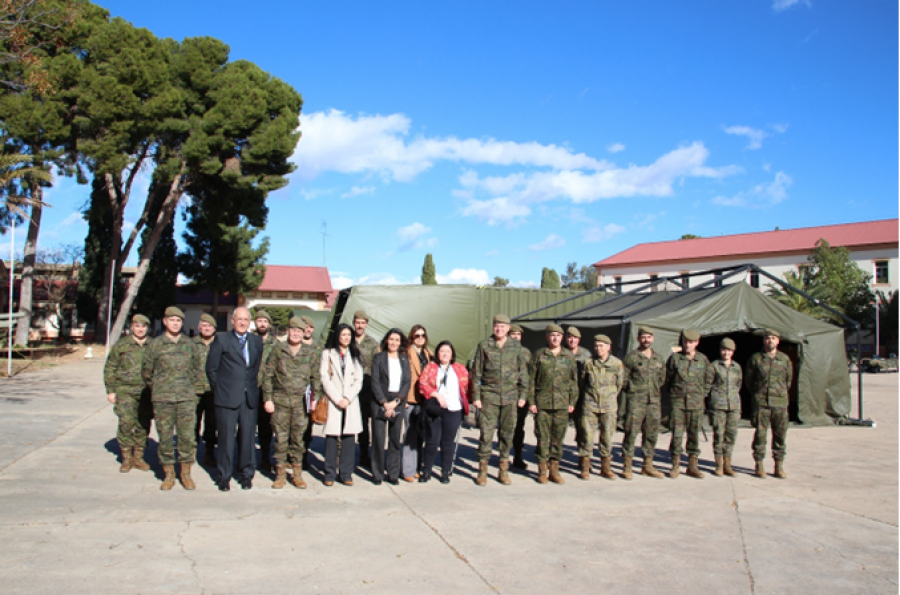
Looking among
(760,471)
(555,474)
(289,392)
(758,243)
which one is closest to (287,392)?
(289,392)

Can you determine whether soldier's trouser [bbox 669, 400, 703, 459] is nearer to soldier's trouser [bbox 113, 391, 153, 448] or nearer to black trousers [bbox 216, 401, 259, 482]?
black trousers [bbox 216, 401, 259, 482]

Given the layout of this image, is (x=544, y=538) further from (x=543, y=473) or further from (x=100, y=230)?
(x=100, y=230)

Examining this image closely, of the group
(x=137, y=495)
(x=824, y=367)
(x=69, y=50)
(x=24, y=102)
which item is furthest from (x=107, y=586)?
(x=69, y=50)

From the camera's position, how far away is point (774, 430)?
7.32 metres

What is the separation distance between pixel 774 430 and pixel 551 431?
2.55 metres

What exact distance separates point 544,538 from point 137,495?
3647mm

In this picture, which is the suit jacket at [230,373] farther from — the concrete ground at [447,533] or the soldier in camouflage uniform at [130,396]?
the soldier in camouflage uniform at [130,396]

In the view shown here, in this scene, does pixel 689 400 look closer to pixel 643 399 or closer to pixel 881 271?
pixel 643 399

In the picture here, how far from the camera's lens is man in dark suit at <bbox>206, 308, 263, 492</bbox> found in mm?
6137

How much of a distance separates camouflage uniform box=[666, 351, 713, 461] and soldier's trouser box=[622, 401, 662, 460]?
0.24 m

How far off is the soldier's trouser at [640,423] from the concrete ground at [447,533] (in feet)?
1.45

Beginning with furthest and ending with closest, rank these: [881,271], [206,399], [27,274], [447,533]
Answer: [881,271]
[27,274]
[206,399]
[447,533]

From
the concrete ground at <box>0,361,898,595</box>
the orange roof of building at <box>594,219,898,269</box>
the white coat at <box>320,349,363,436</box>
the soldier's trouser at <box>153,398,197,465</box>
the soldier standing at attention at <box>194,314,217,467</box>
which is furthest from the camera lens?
the orange roof of building at <box>594,219,898,269</box>

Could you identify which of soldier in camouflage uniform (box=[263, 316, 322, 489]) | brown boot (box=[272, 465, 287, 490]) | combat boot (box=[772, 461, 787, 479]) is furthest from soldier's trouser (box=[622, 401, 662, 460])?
brown boot (box=[272, 465, 287, 490])
